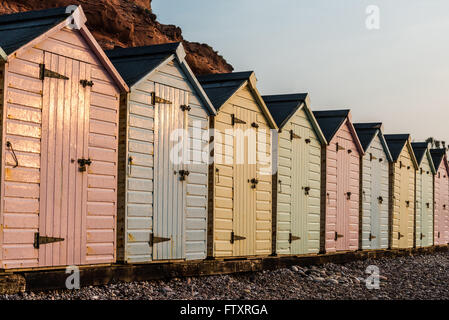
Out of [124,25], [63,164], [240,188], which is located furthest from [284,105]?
[124,25]

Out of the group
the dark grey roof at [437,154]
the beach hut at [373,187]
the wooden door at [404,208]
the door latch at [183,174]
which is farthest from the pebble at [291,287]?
the dark grey roof at [437,154]

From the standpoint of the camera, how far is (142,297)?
32.8ft

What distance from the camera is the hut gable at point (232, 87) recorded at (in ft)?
45.9

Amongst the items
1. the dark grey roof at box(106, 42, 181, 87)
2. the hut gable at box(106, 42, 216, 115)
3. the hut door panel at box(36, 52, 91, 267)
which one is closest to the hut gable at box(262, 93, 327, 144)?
Answer: the hut gable at box(106, 42, 216, 115)

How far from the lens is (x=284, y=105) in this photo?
16.7 metres

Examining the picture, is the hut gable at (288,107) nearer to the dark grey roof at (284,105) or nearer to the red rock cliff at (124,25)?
the dark grey roof at (284,105)

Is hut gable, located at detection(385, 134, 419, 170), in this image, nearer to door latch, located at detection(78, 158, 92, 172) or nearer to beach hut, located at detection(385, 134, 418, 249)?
beach hut, located at detection(385, 134, 418, 249)

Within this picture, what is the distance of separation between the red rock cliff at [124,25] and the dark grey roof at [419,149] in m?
12.7

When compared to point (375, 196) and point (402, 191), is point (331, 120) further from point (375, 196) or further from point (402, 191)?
point (402, 191)

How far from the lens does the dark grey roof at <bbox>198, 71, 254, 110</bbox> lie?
13.9 m

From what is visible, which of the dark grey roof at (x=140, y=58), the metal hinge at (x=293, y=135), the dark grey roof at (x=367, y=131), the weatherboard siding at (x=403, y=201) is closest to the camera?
the dark grey roof at (x=140, y=58)

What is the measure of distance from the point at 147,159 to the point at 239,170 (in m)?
3.14

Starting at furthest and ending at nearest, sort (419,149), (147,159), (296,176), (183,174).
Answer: (419,149)
(296,176)
(183,174)
(147,159)

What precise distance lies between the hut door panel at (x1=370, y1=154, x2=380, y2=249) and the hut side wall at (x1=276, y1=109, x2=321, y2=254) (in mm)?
4247
